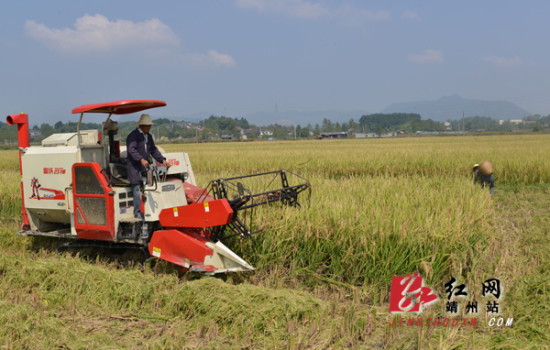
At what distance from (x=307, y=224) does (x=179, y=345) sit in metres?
2.27

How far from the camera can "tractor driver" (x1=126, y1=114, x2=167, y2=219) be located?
5.90 m

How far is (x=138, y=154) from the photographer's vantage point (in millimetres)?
5914

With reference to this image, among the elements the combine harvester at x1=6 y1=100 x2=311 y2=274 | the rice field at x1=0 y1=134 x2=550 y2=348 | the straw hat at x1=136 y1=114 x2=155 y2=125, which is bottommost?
the rice field at x1=0 y1=134 x2=550 y2=348

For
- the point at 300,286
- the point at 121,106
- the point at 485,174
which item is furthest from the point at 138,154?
the point at 485,174

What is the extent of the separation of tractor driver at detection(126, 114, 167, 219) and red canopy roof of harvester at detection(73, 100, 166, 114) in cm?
23

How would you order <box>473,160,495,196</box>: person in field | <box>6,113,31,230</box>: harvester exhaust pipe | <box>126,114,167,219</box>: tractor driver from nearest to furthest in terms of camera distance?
<box>126,114,167,219</box>: tractor driver, <box>6,113,31,230</box>: harvester exhaust pipe, <box>473,160,495,196</box>: person in field

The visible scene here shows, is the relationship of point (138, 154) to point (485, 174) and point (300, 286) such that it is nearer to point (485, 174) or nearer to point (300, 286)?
point (300, 286)

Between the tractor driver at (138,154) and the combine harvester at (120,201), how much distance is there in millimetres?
105

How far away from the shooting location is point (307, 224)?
557 centimetres

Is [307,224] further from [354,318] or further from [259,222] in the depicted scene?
[354,318]

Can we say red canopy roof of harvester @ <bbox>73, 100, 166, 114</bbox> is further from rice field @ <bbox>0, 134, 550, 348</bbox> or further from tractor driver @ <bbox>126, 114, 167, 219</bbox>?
rice field @ <bbox>0, 134, 550, 348</bbox>

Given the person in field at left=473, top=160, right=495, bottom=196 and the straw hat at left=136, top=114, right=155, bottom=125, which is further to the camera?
the person in field at left=473, top=160, right=495, bottom=196

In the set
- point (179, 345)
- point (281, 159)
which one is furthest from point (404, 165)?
point (179, 345)

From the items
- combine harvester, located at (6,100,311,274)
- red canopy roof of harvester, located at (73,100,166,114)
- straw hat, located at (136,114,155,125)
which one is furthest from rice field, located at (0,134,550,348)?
red canopy roof of harvester, located at (73,100,166,114)
